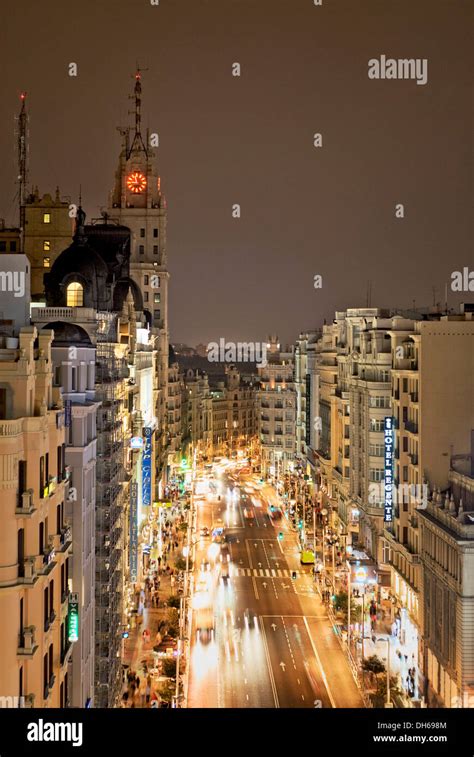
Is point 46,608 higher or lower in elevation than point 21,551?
lower

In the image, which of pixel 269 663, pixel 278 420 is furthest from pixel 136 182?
pixel 269 663

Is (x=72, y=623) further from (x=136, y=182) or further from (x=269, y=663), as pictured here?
(x=136, y=182)

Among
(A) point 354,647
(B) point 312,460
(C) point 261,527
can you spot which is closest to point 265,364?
(B) point 312,460

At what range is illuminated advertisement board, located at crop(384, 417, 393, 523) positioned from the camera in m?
37.4

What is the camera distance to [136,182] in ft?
219

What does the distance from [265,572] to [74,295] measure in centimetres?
1906

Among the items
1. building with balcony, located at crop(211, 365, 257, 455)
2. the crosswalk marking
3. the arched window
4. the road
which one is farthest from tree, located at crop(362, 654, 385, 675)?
building with balcony, located at crop(211, 365, 257, 455)

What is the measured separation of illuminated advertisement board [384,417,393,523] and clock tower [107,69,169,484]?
2853 centimetres

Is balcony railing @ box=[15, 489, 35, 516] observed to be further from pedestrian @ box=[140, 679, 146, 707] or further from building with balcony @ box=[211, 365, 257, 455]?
building with balcony @ box=[211, 365, 257, 455]

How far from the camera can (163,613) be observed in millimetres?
36469

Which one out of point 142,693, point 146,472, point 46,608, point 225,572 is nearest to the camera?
point 46,608

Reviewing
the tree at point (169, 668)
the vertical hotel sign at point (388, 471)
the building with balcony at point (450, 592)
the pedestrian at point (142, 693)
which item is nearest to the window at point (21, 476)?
the building with balcony at point (450, 592)

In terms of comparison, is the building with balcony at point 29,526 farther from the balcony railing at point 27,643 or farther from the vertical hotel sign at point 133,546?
the vertical hotel sign at point 133,546
